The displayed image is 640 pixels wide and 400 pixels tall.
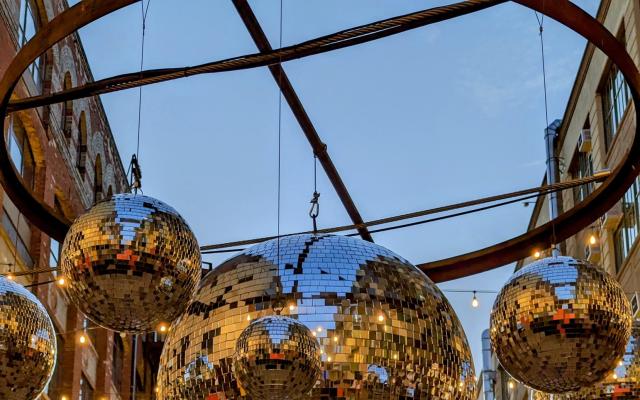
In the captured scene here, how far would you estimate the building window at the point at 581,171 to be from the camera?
28.7m

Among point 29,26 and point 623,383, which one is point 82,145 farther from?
point 623,383

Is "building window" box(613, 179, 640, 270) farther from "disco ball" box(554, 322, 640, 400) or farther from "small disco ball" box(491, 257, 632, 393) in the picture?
"small disco ball" box(491, 257, 632, 393)

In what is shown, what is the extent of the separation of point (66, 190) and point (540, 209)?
50.8ft

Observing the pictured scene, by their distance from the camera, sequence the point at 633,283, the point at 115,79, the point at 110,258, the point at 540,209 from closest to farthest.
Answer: the point at 110,258, the point at 115,79, the point at 633,283, the point at 540,209

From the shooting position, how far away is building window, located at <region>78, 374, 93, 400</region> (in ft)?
92.5

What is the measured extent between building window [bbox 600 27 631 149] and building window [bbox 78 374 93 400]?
12767mm

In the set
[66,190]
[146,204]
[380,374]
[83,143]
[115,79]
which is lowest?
[380,374]

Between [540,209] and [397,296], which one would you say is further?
Result: [540,209]

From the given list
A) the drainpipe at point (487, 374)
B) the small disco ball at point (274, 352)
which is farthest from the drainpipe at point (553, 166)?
the small disco ball at point (274, 352)

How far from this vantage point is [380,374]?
14.5 feet

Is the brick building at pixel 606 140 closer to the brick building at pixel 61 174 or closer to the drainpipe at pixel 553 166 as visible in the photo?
the drainpipe at pixel 553 166

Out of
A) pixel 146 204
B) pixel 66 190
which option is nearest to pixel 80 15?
pixel 146 204

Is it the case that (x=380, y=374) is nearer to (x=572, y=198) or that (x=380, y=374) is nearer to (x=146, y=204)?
(x=146, y=204)

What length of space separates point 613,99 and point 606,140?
3.48 feet
